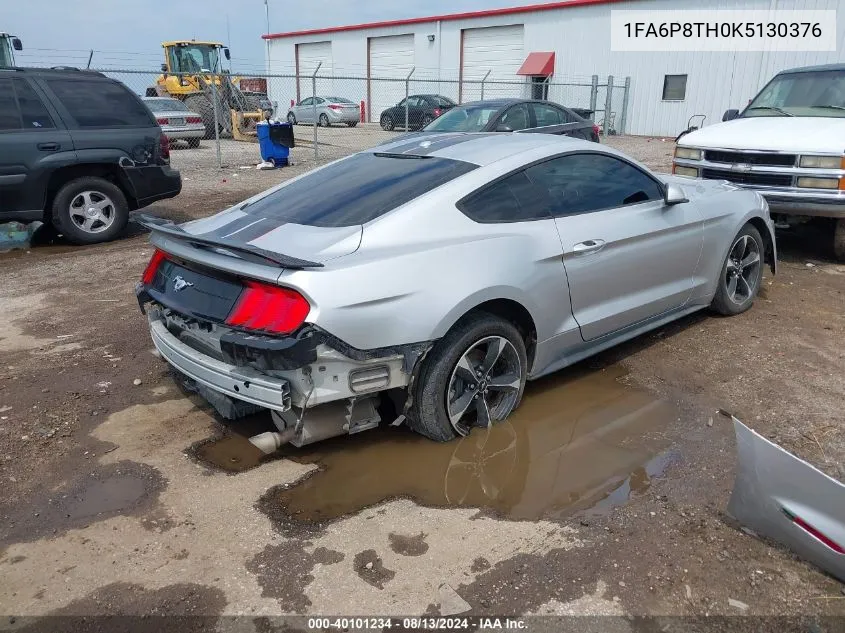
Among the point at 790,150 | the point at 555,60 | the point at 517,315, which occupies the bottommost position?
the point at 517,315

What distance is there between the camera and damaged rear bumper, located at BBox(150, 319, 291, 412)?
3004 mm

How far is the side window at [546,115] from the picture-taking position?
1172 centimetres

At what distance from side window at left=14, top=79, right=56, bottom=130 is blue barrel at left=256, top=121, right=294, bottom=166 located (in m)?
7.52

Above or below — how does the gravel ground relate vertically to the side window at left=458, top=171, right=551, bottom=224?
below

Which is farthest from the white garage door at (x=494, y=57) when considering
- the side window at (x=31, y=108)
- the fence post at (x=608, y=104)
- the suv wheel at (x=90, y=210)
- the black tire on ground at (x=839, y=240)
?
the side window at (x=31, y=108)

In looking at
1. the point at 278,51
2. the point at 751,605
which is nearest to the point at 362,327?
the point at 751,605

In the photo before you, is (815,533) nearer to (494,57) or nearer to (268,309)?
(268,309)

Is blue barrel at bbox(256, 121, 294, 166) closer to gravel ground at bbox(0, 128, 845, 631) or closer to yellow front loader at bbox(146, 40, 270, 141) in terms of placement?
yellow front loader at bbox(146, 40, 270, 141)

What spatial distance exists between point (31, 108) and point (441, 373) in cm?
681

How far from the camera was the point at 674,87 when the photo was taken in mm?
24938

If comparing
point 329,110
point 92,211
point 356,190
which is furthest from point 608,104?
point 356,190

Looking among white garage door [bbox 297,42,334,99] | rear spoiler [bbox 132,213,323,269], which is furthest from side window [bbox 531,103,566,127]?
white garage door [bbox 297,42,334,99]

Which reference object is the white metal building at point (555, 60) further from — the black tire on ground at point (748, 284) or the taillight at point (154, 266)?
the taillight at point (154, 266)

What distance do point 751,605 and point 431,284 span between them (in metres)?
1.84
